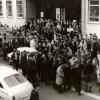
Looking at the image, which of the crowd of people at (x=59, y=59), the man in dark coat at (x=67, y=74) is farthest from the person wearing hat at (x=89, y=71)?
the man in dark coat at (x=67, y=74)

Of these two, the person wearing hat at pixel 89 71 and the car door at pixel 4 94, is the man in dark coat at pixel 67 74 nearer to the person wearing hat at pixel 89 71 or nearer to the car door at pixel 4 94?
the person wearing hat at pixel 89 71

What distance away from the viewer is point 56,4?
36.2m

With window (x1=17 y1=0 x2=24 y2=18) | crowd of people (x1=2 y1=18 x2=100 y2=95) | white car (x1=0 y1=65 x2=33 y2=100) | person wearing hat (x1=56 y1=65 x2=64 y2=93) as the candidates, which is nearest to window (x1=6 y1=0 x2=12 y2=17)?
window (x1=17 y1=0 x2=24 y2=18)

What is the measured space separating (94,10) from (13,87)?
46.6 feet

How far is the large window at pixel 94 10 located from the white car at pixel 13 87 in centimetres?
1290

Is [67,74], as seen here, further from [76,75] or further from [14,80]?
[14,80]

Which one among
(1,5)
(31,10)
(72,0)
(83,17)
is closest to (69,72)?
(83,17)

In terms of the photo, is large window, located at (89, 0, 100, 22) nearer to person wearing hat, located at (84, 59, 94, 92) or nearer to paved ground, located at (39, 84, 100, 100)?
person wearing hat, located at (84, 59, 94, 92)

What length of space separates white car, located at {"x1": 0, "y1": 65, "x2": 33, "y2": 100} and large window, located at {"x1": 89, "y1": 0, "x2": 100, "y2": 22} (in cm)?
1290

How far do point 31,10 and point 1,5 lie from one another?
563 centimetres

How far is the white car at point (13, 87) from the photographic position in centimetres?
1553

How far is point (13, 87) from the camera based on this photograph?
52.2ft


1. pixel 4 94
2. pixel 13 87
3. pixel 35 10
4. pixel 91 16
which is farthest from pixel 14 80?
pixel 35 10

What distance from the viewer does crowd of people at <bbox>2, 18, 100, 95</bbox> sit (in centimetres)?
1759
